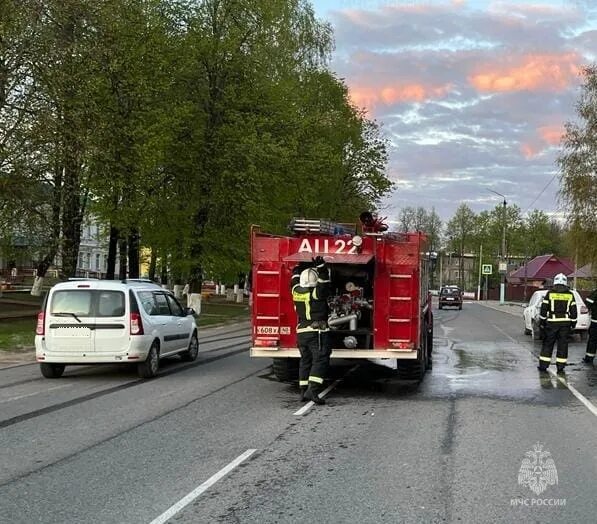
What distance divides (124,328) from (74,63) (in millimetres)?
10273

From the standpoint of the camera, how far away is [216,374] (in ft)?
43.8

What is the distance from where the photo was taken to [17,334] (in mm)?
20328

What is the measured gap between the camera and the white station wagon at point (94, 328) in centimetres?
1227

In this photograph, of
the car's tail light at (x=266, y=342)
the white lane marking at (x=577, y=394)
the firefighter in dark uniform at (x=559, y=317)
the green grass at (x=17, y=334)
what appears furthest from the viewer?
the green grass at (x=17, y=334)

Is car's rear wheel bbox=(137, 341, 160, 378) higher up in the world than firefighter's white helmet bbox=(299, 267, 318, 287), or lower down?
lower down

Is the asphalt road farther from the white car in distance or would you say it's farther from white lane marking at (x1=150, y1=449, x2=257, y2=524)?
the white car in distance

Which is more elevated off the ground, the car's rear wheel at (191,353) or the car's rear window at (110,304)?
the car's rear window at (110,304)

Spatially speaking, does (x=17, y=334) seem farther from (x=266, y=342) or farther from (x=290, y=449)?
(x=290, y=449)

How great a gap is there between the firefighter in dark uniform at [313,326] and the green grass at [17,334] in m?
10.1

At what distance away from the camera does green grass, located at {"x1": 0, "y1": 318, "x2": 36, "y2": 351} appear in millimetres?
18172

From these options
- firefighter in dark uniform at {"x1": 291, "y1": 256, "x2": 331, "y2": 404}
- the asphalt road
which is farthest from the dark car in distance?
firefighter in dark uniform at {"x1": 291, "y1": 256, "x2": 331, "y2": 404}

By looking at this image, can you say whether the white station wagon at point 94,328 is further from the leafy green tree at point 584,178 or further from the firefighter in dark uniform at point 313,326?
the leafy green tree at point 584,178

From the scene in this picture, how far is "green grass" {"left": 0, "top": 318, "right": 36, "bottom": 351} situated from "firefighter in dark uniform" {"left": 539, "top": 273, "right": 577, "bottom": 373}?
1205cm

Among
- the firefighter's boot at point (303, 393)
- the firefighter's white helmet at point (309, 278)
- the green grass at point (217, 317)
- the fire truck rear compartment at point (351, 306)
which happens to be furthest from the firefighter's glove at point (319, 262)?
the green grass at point (217, 317)
